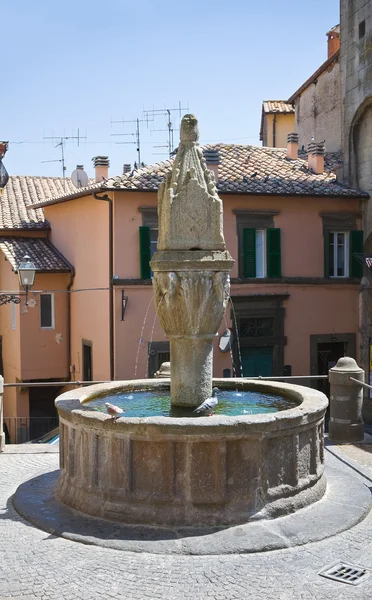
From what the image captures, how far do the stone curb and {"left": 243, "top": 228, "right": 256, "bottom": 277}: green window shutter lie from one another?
1447 cm

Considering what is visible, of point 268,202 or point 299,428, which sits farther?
point 268,202

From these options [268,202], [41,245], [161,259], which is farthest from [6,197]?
[161,259]

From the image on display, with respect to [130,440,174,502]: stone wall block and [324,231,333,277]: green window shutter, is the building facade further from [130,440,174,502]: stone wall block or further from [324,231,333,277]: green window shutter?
[130,440,174,502]: stone wall block

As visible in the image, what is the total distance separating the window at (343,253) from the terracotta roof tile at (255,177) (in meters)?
1.34

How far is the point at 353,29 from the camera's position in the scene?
944 inches

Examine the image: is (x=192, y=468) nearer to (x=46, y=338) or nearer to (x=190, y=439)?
(x=190, y=439)

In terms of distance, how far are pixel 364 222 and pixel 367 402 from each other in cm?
569

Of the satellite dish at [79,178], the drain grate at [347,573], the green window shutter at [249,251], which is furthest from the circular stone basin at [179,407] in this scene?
the satellite dish at [79,178]

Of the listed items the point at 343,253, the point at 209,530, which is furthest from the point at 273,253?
the point at 209,530

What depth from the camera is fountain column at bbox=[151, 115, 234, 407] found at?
29.8 ft

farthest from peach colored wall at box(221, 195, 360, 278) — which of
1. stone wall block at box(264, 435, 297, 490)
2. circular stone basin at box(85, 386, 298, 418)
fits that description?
stone wall block at box(264, 435, 297, 490)

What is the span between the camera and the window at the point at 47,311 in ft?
83.5

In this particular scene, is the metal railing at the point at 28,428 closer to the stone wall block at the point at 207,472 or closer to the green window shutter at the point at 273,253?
the green window shutter at the point at 273,253

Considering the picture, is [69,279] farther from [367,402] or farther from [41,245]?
[367,402]
